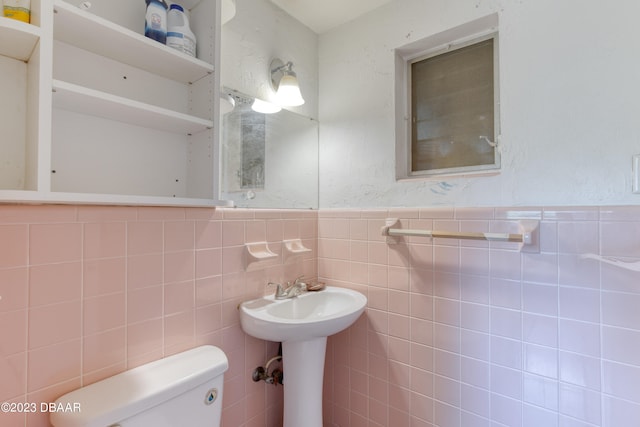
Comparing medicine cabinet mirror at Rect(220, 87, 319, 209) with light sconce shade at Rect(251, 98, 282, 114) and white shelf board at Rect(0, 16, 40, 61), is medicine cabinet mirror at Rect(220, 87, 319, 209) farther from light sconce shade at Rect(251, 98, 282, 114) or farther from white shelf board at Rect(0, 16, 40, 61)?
white shelf board at Rect(0, 16, 40, 61)

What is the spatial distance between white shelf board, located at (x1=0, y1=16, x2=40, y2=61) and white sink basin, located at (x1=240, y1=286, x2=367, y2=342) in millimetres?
1017

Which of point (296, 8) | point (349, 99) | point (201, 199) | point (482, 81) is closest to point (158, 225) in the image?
point (201, 199)

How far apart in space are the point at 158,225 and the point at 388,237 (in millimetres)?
964

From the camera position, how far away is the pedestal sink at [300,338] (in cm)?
113

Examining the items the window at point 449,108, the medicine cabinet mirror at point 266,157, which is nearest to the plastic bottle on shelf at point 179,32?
the medicine cabinet mirror at point 266,157

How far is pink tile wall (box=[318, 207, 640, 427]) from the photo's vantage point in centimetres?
93

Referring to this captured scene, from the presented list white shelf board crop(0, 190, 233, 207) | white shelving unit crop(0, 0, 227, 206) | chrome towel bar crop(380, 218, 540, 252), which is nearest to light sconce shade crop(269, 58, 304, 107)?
white shelving unit crop(0, 0, 227, 206)

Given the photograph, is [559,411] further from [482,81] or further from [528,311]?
[482,81]

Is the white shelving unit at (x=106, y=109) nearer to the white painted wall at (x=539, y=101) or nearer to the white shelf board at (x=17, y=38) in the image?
the white shelf board at (x=17, y=38)

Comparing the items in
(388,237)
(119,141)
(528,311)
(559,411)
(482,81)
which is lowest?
(559,411)

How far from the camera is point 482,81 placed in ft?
4.24

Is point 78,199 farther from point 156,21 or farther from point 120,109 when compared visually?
point 156,21

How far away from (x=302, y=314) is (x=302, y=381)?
278mm

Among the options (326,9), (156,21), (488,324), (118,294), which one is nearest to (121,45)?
(156,21)
